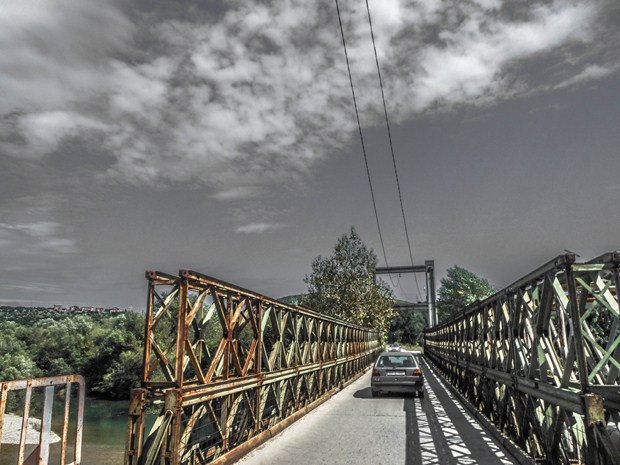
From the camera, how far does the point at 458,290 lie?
9219cm

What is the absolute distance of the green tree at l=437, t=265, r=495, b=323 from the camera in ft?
295

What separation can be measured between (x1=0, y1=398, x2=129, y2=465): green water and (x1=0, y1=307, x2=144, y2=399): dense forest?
2.89 metres

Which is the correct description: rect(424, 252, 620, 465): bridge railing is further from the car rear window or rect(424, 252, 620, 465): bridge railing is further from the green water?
the green water

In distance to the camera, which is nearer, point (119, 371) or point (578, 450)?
point (578, 450)

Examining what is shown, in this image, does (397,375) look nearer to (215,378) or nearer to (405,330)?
(215,378)

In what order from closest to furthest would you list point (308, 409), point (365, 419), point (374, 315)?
1. point (365, 419)
2. point (308, 409)
3. point (374, 315)

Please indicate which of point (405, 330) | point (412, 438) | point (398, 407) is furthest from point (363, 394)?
point (405, 330)

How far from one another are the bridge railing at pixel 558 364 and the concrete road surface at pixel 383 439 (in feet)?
2.54

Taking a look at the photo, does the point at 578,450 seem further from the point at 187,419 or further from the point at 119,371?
the point at 119,371

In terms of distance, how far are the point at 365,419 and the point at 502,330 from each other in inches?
176

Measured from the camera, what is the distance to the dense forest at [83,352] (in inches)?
1905

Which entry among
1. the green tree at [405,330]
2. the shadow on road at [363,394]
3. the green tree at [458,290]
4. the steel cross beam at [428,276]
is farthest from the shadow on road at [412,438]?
the green tree at [405,330]

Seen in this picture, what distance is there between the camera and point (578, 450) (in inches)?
245

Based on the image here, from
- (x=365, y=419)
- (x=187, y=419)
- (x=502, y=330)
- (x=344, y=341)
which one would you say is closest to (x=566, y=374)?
(x=502, y=330)
